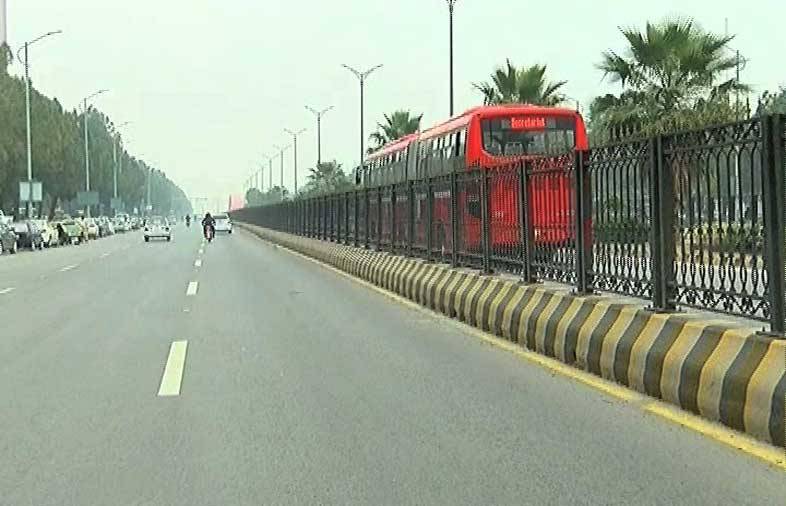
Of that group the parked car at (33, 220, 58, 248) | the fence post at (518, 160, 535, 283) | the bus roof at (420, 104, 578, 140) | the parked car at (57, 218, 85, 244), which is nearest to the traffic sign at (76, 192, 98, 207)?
the parked car at (57, 218, 85, 244)

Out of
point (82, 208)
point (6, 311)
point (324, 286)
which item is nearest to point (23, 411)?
point (6, 311)

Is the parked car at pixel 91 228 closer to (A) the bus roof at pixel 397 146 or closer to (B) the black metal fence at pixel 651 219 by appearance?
(A) the bus roof at pixel 397 146

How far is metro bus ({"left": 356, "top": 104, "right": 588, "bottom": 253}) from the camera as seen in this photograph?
11828 millimetres

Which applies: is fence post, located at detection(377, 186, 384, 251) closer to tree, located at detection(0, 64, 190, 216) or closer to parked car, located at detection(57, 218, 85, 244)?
parked car, located at detection(57, 218, 85, 244)

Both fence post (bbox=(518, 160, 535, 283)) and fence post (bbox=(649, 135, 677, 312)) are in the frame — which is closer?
fence post (bbox=(649, 135, 677, 312))

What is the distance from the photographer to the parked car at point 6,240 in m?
48.5

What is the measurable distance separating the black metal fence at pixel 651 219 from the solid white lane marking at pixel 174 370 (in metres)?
3.99

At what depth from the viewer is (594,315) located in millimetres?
9688

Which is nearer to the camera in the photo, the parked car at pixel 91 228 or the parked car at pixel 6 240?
the parked car at pixel 6 240

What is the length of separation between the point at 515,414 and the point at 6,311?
11.4 meters

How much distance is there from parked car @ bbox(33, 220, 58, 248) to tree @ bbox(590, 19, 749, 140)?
1487 inches

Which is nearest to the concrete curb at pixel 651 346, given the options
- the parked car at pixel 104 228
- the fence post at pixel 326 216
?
the fence post at pixel 326 216

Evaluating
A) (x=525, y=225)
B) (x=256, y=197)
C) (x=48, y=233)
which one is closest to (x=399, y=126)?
(x=48, y=233)

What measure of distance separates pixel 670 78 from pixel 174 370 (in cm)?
2087
